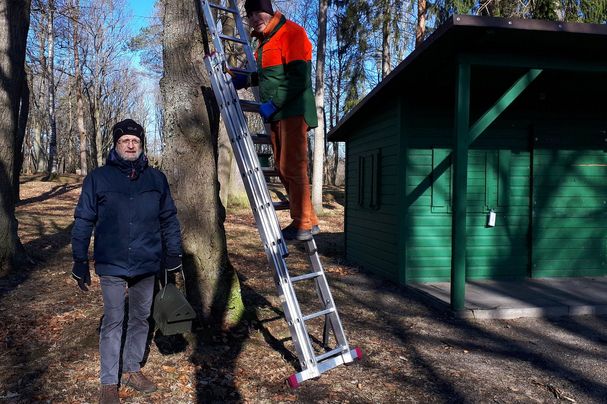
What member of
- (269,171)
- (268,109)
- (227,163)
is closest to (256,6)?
(268,109)

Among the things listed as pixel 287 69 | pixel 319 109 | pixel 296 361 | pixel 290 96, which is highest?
pixel 319 109

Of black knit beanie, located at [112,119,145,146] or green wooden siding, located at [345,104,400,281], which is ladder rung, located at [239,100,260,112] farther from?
green wooden siding, located at [345,104,400,281]

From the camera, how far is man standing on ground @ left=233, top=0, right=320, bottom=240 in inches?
157

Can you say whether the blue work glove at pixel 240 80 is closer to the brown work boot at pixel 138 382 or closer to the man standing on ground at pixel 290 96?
the man standing on ground at pixel 290 96

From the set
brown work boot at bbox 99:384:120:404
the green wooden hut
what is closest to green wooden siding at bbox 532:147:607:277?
the green wooden hut

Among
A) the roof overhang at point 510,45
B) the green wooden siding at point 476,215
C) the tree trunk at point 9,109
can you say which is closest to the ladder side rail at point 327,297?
the roof overhang at point 510,45

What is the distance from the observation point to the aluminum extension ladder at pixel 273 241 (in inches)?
147

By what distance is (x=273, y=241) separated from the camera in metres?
3.95

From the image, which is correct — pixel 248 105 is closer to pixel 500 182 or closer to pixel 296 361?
pixel 296 361

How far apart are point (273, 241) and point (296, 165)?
652 mm

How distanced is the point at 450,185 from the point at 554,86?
2239 millimetres

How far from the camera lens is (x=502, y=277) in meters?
8.40

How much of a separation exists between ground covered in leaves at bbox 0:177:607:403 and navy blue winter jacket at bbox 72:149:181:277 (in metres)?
1.08

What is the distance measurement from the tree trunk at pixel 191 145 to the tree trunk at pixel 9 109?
3.63 m
